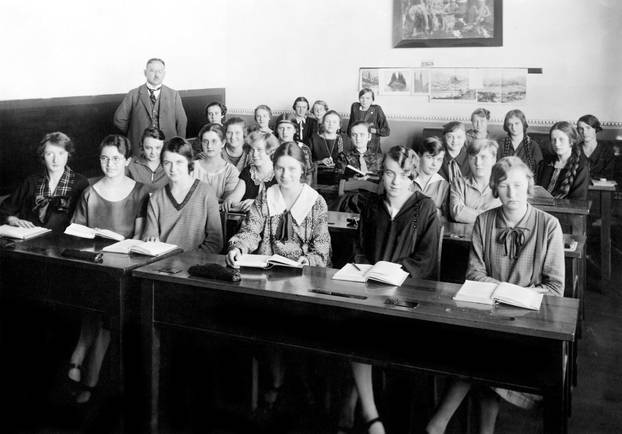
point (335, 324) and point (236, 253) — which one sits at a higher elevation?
point (236, 253)

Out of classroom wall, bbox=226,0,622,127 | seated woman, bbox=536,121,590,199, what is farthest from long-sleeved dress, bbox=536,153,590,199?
classroom wall, bbox=226,0,622,127

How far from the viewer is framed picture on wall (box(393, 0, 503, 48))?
8.41 meters

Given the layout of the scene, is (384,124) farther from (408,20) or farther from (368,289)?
(368,289)

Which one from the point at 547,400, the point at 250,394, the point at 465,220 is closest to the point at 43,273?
the point at 250,394

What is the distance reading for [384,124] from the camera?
8852 millimetres

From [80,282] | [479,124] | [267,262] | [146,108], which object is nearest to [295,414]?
[267,262]

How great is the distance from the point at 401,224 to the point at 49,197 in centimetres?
207

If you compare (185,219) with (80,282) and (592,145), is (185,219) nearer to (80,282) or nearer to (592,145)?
(80,282)

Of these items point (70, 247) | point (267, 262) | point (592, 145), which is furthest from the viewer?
point (592, 145)

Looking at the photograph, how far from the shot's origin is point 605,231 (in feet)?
18.0

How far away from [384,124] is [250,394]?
609 centimetres

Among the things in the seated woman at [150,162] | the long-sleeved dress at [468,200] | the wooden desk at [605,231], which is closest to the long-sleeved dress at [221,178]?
the seated woman at [150,162]

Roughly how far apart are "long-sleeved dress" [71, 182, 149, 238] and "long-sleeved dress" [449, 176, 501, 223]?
1940mm

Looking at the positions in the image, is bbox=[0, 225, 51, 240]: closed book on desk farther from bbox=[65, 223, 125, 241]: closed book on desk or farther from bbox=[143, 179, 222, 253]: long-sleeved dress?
bbox=[143, 179, 222, 253]: long-sleeved dress
